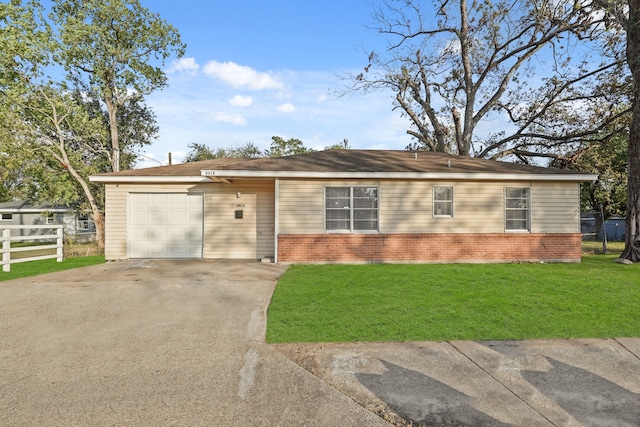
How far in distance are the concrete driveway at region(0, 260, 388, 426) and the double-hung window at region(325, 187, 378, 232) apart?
14.4 feet

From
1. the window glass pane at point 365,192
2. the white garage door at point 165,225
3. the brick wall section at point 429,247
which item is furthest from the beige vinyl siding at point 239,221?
the window glass pane at point 365,192

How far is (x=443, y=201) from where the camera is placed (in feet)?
35.8

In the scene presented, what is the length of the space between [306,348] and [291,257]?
6.32 metres

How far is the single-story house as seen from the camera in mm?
10562

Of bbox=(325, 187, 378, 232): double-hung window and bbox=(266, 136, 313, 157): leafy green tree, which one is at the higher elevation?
bbox=(266, 136, 313, 157): leafy green tree

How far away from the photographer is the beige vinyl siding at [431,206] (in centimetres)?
1060

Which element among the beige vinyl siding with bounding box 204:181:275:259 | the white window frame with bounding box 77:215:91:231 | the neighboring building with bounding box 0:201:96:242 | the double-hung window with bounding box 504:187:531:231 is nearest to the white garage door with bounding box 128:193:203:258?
the beige vinyl siding with bounding box 204:181:275:259

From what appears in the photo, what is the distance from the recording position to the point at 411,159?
13.0 metres

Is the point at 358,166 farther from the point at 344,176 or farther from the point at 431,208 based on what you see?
the point at 431,208

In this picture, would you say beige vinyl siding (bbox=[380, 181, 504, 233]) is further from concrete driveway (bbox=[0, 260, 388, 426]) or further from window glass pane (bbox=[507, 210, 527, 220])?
concrete driveway (bbox=[0, 260, 388, 426])

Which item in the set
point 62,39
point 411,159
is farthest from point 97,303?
point 62,39

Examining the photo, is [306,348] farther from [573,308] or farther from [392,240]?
[392,240]

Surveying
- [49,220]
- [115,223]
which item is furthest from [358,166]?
[49,220]

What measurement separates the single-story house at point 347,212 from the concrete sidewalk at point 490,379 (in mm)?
6412
